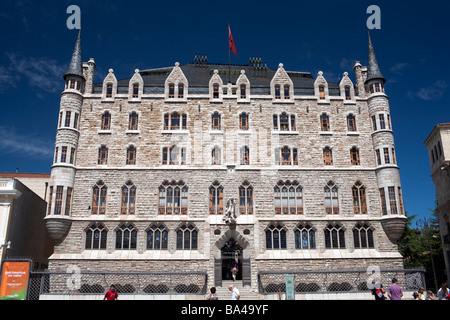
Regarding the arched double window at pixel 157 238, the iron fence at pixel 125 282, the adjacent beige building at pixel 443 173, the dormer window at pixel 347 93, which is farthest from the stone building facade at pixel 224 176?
the adjacent beige building at pixel 443 173

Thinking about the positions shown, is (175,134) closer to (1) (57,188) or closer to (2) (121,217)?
(2) (121,217)

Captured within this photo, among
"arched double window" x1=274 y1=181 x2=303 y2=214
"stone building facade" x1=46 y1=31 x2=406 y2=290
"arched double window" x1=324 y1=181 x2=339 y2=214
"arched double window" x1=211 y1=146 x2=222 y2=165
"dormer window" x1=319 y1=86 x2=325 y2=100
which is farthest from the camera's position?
"dormer window" x1=319 y1=86 x2=325 y2=100

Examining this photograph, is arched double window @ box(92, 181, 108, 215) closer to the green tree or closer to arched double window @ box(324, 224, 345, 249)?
arched double window @ box(324, 224, 345, 249)

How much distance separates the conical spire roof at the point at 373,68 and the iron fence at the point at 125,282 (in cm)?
2211

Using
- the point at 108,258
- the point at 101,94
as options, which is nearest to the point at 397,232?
the point at 108,258

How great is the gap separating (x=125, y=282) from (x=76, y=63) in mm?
18872

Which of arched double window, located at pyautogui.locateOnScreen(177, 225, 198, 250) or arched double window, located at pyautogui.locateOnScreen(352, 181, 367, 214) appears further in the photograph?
arched double window, located at pyautogui.locateOnScreen(352, 181, 367, 214)

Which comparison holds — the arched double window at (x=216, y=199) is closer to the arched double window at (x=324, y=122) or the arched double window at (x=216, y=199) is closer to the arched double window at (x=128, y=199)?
the arched double window at (x=128, y=199)

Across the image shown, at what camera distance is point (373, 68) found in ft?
112

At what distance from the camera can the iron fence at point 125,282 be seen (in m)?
28.1

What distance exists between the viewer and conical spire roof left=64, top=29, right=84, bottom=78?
32656mm

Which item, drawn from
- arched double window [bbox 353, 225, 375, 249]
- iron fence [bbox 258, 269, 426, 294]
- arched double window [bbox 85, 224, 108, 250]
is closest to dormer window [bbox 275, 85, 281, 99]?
arched double window [bbox 353, 225, 375, 249]

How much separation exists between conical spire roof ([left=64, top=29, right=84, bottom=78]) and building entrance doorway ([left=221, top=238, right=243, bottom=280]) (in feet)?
62.5

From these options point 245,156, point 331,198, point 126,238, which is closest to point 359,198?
point 331,198
